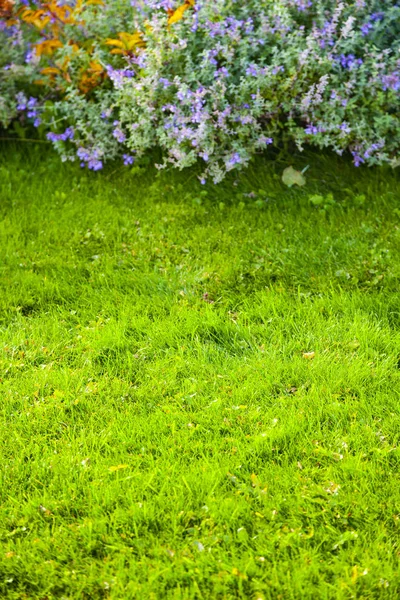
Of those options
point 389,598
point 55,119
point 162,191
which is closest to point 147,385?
point 389,598

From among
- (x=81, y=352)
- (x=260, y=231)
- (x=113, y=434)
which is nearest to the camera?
(x=113, y=434)

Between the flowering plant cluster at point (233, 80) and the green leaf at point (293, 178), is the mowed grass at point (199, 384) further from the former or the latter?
the flowering plant cluster at point (233, 80)

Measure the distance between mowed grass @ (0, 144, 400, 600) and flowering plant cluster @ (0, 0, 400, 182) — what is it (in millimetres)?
269

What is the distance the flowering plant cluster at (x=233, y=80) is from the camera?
17.1ft

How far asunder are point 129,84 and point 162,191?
2.74ft

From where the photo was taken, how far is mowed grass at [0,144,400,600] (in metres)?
2.67

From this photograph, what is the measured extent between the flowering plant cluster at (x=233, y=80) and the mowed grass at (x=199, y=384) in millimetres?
269

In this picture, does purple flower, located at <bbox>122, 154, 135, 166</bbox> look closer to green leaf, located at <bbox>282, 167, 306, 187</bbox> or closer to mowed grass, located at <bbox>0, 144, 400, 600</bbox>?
mowed grass, located at <bbox>0, 144, 400, 600</bbox>

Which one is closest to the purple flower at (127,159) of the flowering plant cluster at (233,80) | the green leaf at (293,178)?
the flowering plant cluster at (233,80)

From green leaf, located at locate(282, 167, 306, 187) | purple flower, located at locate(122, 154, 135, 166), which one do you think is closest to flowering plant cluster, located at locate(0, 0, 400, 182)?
purple flower, located at locate(122, 154, 135, 166)

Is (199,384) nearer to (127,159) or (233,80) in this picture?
(127,159)

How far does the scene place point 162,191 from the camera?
547cm

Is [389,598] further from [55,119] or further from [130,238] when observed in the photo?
[55,119]

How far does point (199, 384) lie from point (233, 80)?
2697 millimetres
